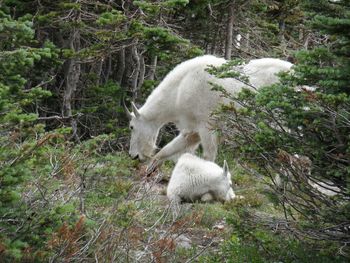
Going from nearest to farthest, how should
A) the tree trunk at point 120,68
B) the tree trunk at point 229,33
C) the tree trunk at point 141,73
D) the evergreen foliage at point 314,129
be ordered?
the evergreen foliage at point 314,129
the tree trunk at point 141,73
the tree trunk at point 229,33
the tree trunk at point 120,68

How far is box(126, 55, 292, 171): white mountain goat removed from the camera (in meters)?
10.4

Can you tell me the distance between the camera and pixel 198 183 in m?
9.12

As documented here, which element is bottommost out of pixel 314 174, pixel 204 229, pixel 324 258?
pixel 204 229

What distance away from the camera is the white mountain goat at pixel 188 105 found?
34.2 feet

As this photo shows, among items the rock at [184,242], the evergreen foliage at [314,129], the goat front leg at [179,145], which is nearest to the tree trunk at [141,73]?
the goat front leg at [179,145]

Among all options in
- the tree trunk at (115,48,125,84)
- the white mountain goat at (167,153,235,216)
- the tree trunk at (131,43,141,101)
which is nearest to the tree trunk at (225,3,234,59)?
A: the tree trunk at (131,43,141,101)

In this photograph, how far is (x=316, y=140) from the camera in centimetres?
569

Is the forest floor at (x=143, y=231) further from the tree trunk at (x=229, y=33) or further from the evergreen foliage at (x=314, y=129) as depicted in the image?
the tree trunk at (x=229, y=33)

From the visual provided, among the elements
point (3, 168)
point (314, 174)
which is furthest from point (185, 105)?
point (3, 168)

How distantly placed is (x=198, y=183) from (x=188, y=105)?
1.84m

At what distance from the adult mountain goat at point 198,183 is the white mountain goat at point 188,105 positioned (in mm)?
1097

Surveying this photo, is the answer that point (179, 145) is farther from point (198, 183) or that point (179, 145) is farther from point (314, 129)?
point (314, 129)

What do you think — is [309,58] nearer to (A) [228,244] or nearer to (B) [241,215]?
(B) [241,215]

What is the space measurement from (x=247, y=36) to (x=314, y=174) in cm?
1010
